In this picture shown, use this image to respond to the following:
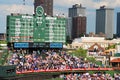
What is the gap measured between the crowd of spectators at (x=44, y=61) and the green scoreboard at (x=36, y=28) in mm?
1768

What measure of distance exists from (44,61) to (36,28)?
587cm

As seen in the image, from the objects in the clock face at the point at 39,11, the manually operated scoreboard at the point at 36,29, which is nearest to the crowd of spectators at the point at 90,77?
the manually operated scoreboard at the point at 36,29

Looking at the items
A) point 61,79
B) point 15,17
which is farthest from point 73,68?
point 15,17

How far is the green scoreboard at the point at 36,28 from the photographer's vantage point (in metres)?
50.7

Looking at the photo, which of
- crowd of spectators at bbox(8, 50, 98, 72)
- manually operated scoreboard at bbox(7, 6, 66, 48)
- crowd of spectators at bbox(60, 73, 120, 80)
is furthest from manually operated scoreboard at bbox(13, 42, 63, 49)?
crowd of spectators at bbox(60, 73, 120, 80)

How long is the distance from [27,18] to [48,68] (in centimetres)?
839

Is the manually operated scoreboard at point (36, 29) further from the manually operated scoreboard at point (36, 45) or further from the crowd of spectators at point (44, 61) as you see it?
the crowd of spectators at point (44, 61)

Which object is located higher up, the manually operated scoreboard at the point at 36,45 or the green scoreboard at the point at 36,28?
the green scoreboard at the point at 36,28

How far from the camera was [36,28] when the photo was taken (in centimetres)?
5234

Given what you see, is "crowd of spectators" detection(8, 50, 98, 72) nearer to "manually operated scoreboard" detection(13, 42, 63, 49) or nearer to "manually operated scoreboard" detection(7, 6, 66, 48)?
"manually operated scoreboard" detection(13, 42, 63, 49)

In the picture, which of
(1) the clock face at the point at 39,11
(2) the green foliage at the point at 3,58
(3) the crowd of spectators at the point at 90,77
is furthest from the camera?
(1) the clock face at the point at 39,11

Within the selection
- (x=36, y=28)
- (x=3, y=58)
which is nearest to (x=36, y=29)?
(x=36, y=28)

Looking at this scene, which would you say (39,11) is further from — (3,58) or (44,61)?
(3,58)

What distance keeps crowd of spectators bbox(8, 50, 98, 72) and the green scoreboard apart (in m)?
1.77
